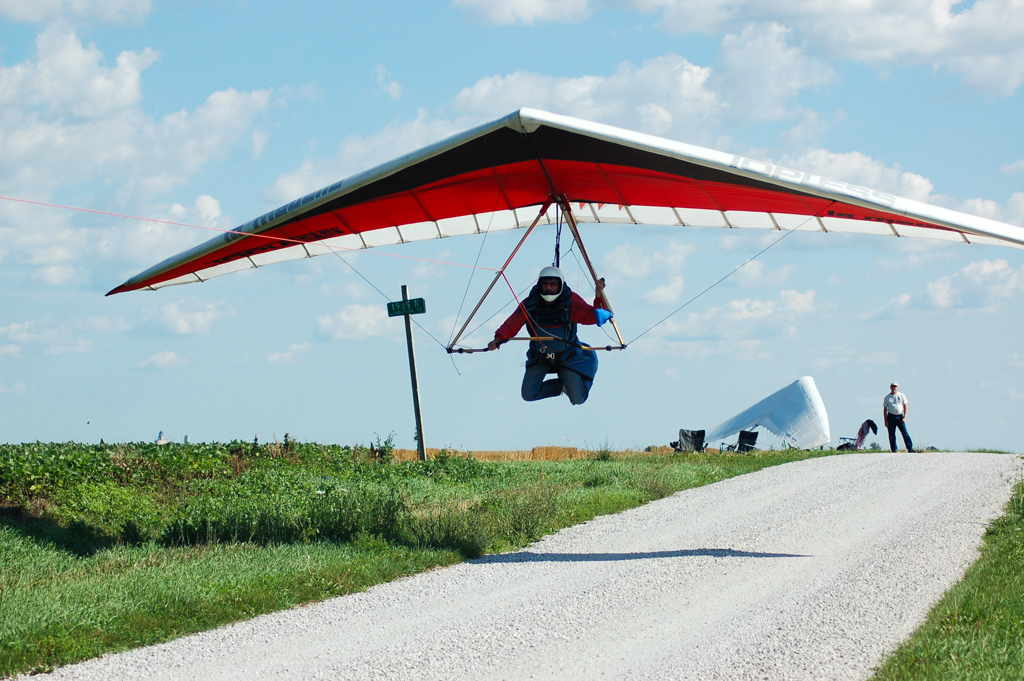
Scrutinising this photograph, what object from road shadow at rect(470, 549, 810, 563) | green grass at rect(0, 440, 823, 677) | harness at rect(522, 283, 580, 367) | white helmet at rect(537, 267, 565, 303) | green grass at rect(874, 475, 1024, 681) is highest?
white helmet at rect(537, 267, 565, 303)

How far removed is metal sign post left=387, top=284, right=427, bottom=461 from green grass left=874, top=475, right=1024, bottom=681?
35.3ft

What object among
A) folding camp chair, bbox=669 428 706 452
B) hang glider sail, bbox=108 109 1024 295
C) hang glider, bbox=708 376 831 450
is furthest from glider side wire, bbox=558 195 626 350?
hang glider, bbox=708 376 831 450

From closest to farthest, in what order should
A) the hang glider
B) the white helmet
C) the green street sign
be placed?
1. the white helmet
2. the green street sign
3. the hang glider

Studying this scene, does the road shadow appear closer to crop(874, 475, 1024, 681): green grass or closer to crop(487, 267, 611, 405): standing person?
crop(874, 475, 1024, 681): green grass

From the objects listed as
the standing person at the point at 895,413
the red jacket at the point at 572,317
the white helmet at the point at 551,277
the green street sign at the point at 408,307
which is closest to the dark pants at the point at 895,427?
the standing person at the point at 895,413

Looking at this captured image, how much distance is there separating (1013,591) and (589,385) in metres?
5.35

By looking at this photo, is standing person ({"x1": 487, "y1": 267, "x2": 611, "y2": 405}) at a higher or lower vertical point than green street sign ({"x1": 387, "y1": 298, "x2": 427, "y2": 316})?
lower

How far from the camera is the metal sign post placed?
55.3 feet

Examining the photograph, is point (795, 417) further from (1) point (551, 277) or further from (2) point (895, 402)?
(1) point (551, 277)

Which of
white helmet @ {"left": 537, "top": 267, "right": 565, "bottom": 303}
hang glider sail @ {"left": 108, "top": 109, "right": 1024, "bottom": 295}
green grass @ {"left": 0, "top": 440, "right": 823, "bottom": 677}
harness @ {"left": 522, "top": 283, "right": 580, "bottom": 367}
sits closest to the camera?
green grass @ {"left": 0, "top": 440, "right": 823, "bottom": 677}

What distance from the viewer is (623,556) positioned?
9305 millimetres

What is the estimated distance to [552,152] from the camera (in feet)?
36.2

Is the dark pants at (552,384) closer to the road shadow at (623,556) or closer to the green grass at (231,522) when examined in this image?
the green grass at (231,522)

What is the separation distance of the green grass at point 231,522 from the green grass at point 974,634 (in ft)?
15.1
